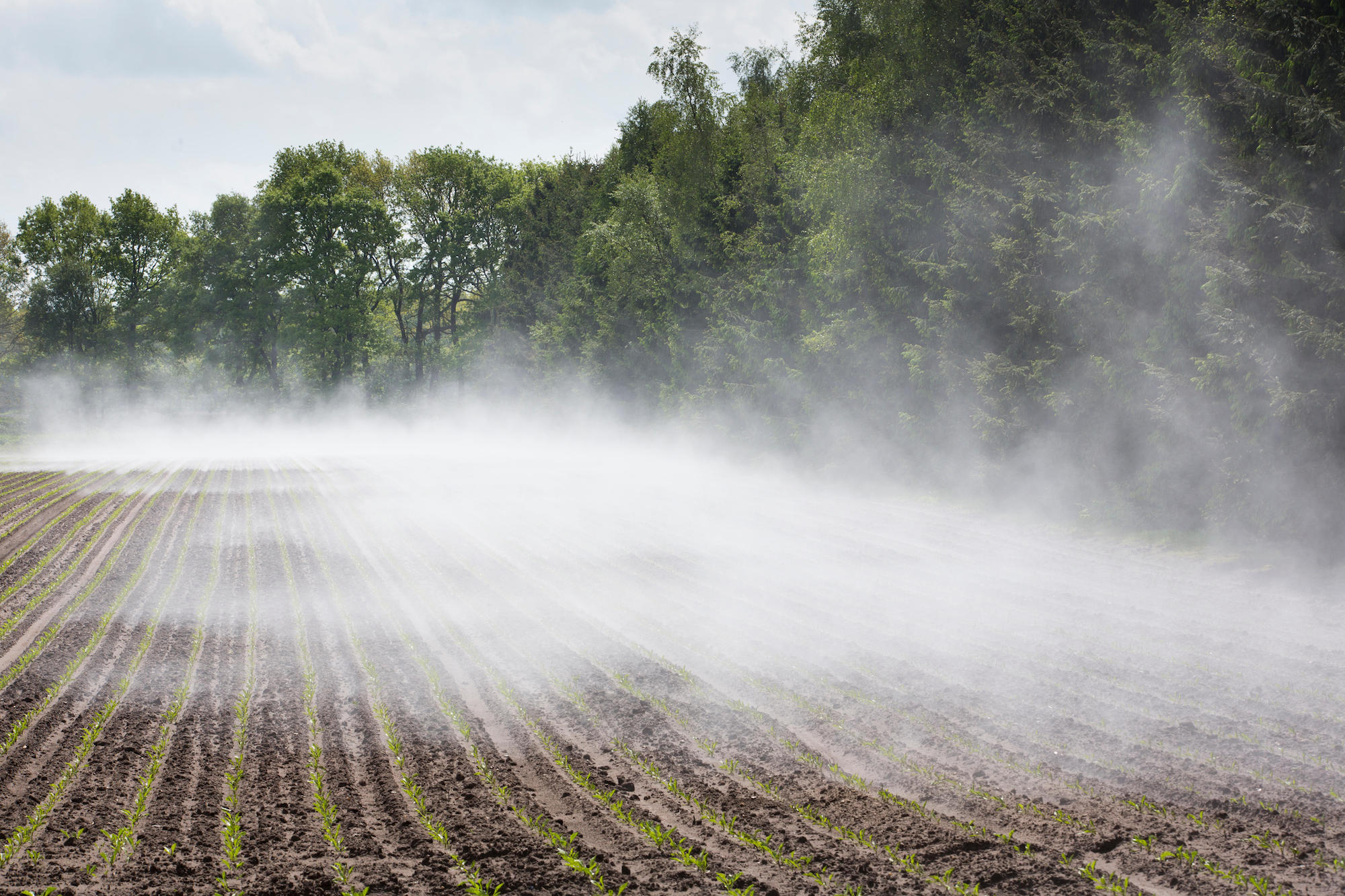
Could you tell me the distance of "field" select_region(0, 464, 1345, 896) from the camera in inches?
169

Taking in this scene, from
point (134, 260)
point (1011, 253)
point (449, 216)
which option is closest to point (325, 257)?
point (449, 216)

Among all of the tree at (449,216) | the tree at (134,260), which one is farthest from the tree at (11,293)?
the tree at (449,216)

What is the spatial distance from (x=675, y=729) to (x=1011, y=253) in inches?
473

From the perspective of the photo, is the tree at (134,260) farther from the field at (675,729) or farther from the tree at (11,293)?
the field at (675,729)

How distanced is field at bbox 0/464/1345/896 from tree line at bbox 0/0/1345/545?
2.62m

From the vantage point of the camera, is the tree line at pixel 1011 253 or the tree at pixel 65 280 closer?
the tree line at pixel 1011 253

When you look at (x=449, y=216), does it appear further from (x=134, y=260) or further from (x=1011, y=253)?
(x=1011, y=253)

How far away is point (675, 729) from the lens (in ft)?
20.3

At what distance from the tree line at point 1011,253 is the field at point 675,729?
8.60ft

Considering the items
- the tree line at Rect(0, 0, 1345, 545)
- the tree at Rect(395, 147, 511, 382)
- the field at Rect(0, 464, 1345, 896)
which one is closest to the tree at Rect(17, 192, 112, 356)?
the tree at Rect(395, 147, 511, 382)

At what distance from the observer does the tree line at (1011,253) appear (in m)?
9.84

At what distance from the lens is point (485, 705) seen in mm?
6711

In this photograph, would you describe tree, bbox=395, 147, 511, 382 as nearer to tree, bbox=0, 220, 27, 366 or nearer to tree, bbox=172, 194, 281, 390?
tree, bbox=172, 194, 281, 390

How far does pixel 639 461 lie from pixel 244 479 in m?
12.0
